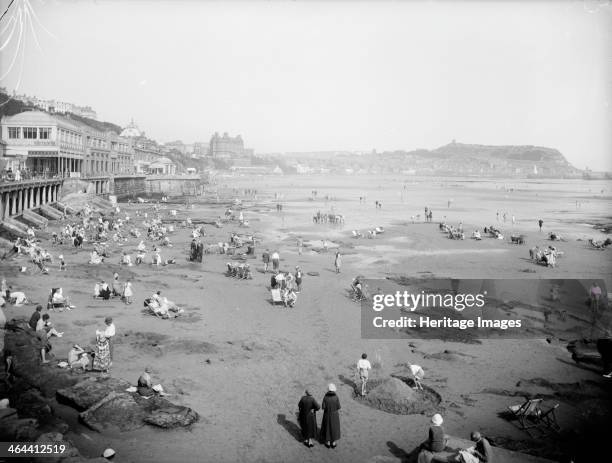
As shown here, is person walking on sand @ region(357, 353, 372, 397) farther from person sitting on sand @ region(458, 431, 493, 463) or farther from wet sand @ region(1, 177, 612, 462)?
person sitting on sand @ region(458, 431, 493, 463)

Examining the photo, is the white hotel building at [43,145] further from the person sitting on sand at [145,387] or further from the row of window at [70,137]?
the person sitting on sand at [145,387]

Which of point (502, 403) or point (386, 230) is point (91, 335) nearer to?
point (502, 403)

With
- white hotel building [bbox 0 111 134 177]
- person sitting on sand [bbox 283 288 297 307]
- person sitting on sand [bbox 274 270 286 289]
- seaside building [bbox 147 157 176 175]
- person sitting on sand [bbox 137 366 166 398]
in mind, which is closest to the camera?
person sitting on sand [bbox 137 366 166 398]

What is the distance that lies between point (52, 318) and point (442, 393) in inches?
469

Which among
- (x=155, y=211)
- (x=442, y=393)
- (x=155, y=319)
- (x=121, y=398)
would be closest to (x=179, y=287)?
(x=155, y=319)

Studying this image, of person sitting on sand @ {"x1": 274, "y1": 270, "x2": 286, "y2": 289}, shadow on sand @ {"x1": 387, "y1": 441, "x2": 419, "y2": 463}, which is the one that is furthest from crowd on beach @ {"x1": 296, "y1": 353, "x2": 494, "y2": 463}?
person sitting on sand @ {"x1": 274, "y1": 270, "x2": 286, "y2": 289}

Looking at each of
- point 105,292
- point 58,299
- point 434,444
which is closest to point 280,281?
point 105,292

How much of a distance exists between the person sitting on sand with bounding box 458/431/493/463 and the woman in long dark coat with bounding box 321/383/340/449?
7.38 feet

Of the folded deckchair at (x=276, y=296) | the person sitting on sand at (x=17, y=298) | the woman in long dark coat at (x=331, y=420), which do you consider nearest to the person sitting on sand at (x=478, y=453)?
the woman in long dark coat at (x=331, y=420)

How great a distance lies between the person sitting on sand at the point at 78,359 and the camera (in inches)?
424

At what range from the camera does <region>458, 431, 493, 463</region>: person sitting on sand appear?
714 cm

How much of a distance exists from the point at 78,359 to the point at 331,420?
642cm

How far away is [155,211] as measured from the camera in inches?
2088

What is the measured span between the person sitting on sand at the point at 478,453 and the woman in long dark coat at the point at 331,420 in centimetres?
225
